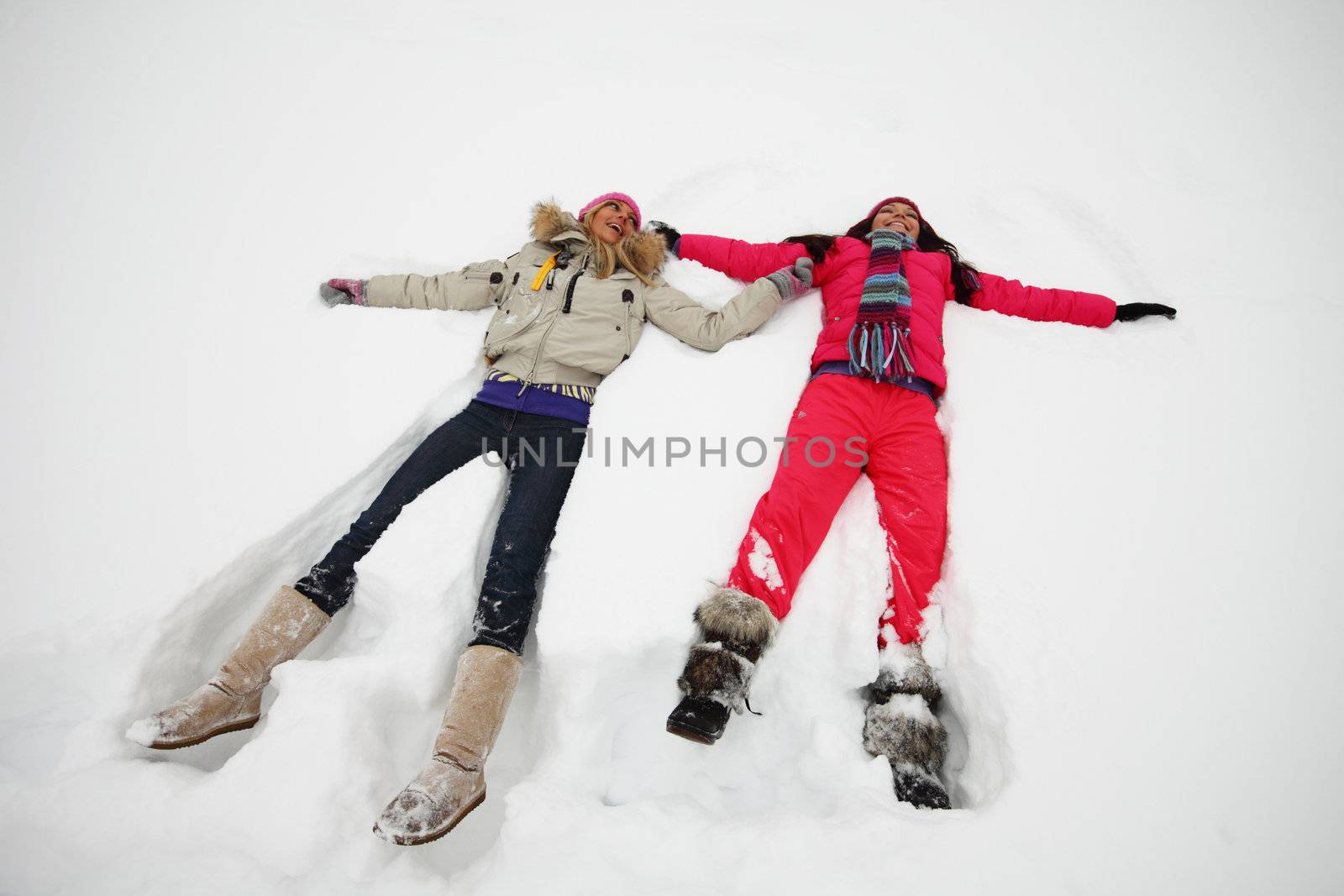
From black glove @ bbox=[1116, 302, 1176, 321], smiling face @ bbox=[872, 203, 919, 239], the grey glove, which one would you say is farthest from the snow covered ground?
smiling face @ bbox=[872, 203, 919, 239]

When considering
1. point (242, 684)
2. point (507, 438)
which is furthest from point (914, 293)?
point (242, 684)

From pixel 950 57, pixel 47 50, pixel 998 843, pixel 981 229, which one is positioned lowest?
pixel 998 843

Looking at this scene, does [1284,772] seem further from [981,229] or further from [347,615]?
[347,615]

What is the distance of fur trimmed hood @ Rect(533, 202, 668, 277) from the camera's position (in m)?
2.31

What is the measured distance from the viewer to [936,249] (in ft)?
7.93

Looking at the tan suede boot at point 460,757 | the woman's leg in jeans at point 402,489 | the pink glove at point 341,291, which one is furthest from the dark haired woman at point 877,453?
the pink glove at point 341,291

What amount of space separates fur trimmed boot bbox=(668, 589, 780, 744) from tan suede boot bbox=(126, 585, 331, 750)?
3.75 ft

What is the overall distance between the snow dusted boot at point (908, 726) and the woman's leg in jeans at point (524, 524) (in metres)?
1.03

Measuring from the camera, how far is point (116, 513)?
1.73 metres

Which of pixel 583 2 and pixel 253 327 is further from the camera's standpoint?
pixel 583 2

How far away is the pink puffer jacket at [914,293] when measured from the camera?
2.05m

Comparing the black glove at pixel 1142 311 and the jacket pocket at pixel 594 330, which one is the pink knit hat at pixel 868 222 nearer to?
the black glove at pixel 1142 311

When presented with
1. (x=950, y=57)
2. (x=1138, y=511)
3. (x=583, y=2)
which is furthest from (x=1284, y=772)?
(x=583, y=2)

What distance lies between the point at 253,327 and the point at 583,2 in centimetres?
296
